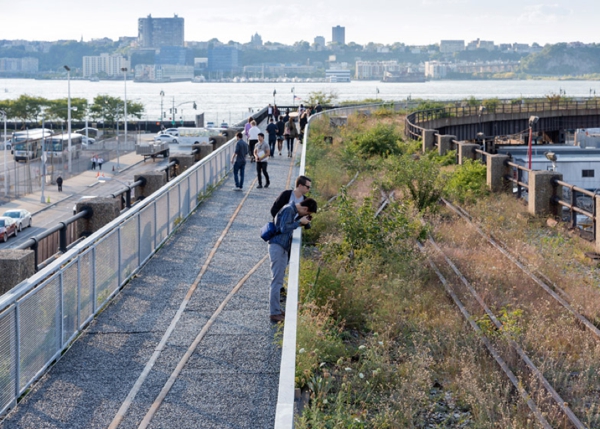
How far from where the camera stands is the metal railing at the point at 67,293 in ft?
28.5

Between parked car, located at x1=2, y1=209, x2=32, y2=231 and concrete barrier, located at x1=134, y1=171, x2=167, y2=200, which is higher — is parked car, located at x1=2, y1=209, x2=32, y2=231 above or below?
below

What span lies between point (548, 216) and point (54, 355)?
15288 mm

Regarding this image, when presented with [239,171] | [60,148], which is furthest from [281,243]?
[60,148]

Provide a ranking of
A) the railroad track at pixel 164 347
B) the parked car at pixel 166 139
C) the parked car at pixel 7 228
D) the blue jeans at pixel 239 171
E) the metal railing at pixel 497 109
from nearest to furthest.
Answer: the railroad track at pixel 164 347 → the blue jeans at pixel 239 171 → the parked car at pixel 7 228 → the metal railing at pixel 497 109 → the parked car at pixel 166 139

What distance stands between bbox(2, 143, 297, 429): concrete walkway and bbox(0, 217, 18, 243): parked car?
132 feet

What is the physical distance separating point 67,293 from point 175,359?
1.61m

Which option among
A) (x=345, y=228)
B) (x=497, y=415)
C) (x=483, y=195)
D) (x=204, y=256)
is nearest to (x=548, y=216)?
(x=483, y=195)

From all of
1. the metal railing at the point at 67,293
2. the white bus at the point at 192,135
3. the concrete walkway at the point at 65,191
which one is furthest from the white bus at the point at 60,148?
the metal railing at the point at 67,293

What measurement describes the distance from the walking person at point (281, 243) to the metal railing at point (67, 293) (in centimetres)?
243

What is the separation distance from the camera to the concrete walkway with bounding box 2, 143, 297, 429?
27.8 ft

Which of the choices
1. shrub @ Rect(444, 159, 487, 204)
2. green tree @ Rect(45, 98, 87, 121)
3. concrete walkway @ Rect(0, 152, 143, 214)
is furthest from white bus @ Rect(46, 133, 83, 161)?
shrub @ Rect(444, 159, 487, 204)

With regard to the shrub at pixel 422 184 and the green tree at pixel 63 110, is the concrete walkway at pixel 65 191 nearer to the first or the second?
the shrub at pixel 422 184

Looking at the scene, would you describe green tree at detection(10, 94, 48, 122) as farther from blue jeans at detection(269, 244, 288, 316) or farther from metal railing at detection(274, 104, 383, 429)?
metal railing at detection(274, 104, 383, 429)

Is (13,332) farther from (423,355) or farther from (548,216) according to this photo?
Result: (548,216)
